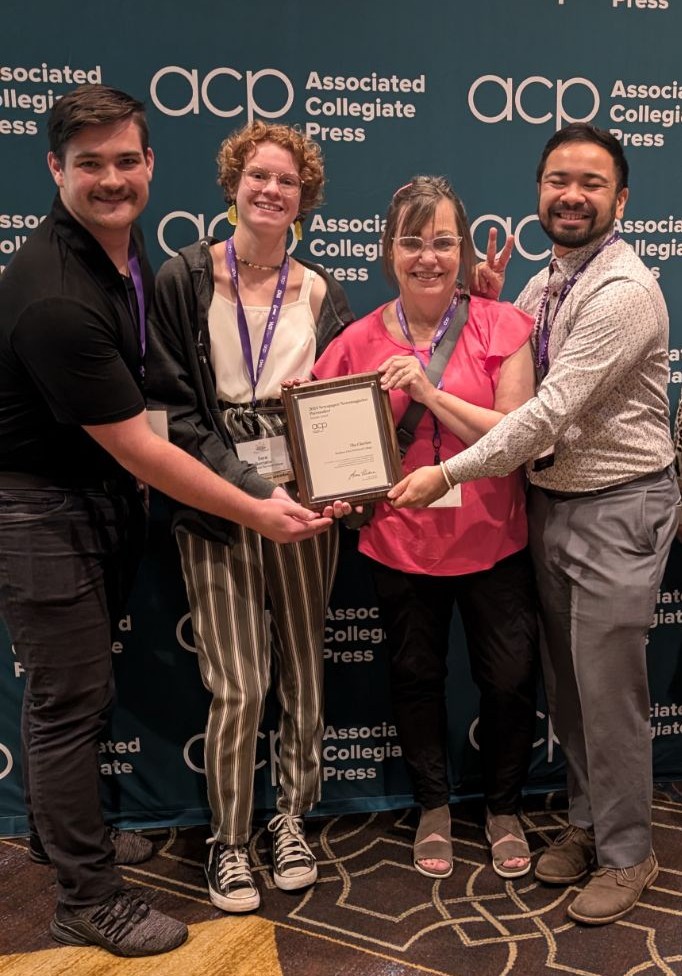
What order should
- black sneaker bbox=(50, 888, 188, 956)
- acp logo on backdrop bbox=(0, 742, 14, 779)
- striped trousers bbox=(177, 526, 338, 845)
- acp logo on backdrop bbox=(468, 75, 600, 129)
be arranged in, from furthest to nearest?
acp logo on backdrop bbox=(0, 742, 14, 779), acp logo on backdrop bbox=(468, 75, 600, 129), striped trousers bbox=(177, 526, 338, 845), black sneaker bbox=(50, 888, 188, 956)

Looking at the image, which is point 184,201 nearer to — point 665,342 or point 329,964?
point 665,342

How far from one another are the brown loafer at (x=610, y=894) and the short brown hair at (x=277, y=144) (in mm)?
1922

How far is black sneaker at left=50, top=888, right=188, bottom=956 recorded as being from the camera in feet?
7.41

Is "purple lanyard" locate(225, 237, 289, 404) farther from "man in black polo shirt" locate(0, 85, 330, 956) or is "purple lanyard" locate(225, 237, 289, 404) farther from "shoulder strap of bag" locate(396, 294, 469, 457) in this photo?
"shoulder strap of bag" locate(396, 294, 469, 457)

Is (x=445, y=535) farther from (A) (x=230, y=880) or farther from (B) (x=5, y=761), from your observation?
(B) (x=5, y=761)

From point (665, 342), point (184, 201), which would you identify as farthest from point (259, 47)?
point (665, 342)

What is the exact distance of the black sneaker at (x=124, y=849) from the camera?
8.80 feet

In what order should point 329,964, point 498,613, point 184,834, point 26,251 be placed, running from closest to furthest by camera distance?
1. point 26,251
2. point 329,964
3. point 498,613
4. point 184,834

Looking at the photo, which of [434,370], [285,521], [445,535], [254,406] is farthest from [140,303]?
[445,535]

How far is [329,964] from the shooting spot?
7.28 ft

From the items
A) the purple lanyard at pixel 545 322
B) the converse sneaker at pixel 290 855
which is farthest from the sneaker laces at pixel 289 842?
the purple lanyard at pixel 545 322

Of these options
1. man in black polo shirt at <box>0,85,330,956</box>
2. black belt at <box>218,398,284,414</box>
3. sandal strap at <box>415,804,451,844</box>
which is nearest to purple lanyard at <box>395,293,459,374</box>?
black belt at <box>218,398,284,414</box>

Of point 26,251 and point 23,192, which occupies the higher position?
point 23,192

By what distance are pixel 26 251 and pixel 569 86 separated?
1.68m
